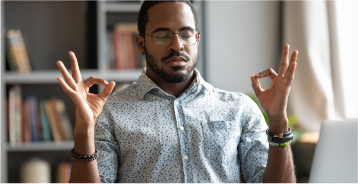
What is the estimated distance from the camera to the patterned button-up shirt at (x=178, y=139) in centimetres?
110

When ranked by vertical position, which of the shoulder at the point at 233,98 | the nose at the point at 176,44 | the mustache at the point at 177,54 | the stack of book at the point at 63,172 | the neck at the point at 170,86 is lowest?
the stack of book at the point at 63,172

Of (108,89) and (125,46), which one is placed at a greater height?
(125,46)

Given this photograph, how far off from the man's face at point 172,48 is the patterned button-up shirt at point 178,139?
0.07 meters

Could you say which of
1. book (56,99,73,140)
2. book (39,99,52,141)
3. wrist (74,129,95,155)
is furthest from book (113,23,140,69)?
wrist (74,129,95,155)

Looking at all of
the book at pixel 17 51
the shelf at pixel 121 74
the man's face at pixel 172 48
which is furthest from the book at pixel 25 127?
the man's face at pixel 172 48

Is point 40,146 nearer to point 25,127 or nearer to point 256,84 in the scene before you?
point 25,127

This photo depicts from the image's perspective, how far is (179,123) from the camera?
1150 mm

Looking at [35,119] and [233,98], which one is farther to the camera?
[35,119]

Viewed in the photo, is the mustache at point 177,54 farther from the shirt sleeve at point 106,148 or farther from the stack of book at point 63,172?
the stack of book at point 63,172

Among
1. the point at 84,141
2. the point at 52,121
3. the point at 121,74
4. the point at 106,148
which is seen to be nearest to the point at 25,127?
the point at 52,121

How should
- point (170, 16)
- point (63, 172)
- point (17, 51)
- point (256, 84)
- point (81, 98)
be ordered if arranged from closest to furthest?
point (81, 98), point (256, 84), point (170, 16), point (17, 51), point (63, 172)

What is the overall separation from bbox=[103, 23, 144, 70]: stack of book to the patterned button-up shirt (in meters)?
1.02

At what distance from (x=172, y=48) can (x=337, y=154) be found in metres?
0.63

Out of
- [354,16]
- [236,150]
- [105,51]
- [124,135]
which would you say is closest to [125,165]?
[124,135]
